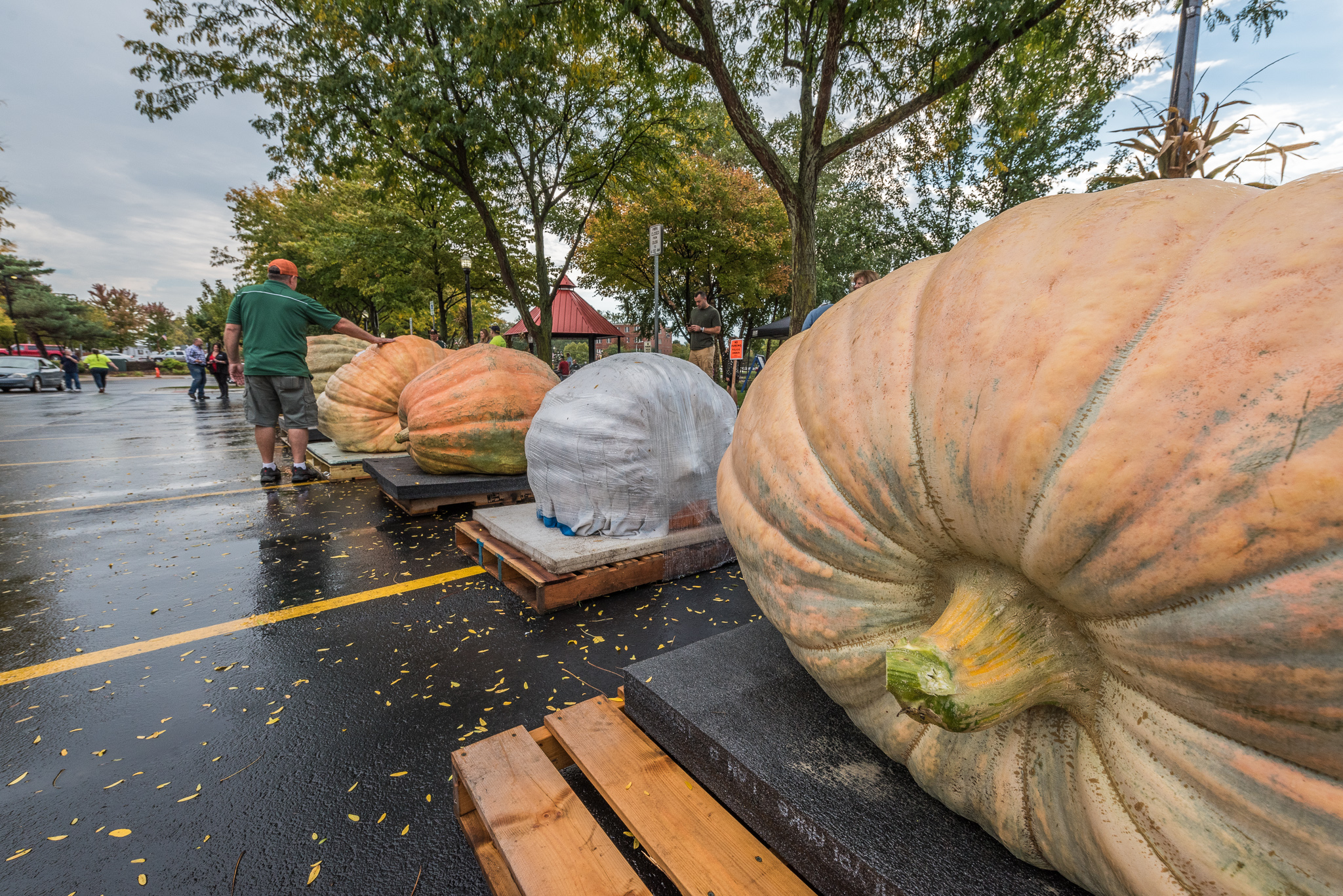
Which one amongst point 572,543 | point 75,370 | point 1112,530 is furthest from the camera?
point 75,370

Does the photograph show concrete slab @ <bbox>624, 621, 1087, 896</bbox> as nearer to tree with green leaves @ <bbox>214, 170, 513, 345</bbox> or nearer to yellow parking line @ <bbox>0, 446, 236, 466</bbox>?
yellow parking line @ <bbox>0, 446, 236, 466</bbox>

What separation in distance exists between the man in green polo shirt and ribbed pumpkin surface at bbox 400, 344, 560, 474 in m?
1.59

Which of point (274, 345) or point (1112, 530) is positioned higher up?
point (274, 345)

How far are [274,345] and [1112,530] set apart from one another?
686 centimetres

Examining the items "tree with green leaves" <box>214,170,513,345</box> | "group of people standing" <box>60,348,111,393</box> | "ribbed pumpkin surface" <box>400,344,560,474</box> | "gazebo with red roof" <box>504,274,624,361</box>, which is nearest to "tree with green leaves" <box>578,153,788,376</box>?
"gazebo with red roof" <box>504,274,624,361</box>

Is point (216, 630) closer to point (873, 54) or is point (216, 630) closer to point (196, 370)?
point (873, 54)

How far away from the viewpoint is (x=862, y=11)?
617 cm

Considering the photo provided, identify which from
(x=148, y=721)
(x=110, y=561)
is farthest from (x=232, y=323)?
(x=148, y=721)

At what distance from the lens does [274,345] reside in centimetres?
560

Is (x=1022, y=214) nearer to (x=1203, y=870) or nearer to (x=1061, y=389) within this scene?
(x=1061, y=389)

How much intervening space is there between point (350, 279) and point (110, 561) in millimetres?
17599

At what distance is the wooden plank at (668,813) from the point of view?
1.26 m

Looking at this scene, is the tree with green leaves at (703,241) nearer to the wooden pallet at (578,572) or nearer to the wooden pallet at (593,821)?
the wooden pallet at (578,572)

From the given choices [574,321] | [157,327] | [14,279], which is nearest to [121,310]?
[157,327]
